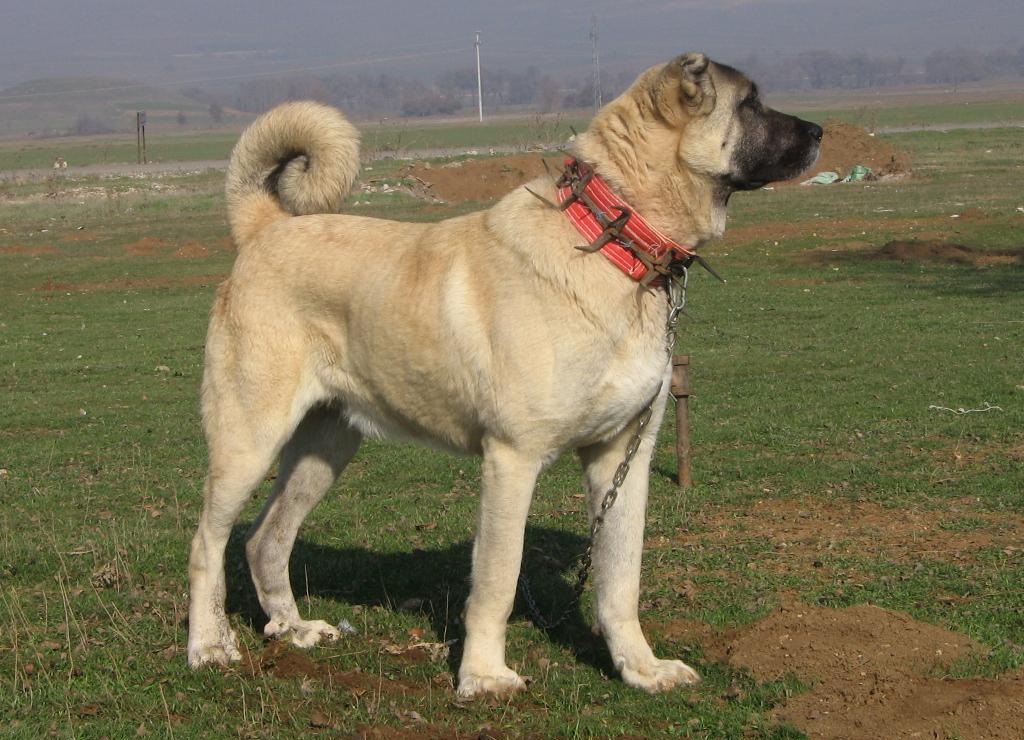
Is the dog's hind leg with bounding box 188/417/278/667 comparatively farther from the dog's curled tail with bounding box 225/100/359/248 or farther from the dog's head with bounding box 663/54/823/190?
the dog's head with bounding box 663/54/823/190

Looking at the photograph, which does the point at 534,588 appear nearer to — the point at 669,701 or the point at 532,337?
the point at 669,701

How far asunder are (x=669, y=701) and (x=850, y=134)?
141ft

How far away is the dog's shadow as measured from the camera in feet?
21.5

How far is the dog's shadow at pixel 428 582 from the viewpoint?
6566mm

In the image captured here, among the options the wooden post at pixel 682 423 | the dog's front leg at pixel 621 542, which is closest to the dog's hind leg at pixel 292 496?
the dog's front leg at pixel 621 542

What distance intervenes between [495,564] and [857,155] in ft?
135

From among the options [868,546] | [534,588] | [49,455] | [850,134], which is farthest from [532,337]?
[850,134]

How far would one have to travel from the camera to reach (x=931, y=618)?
6168mm

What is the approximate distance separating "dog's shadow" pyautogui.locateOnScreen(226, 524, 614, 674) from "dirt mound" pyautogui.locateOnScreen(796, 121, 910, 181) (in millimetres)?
36021

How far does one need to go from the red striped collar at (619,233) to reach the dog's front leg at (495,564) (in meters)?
0.88

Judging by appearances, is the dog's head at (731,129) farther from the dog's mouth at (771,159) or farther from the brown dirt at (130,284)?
the brown dirt at (130,284)

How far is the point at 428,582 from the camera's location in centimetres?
736

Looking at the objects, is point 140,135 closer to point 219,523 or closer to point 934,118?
point 934,118

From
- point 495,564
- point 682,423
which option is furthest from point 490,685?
point 682,423
